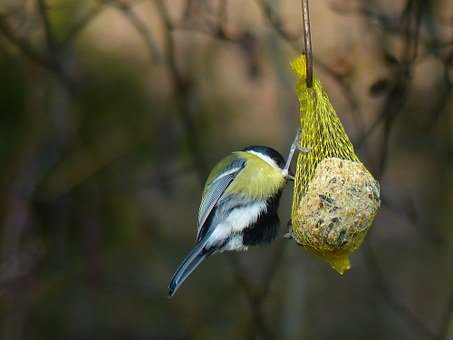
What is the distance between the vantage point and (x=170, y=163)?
4.46 meters

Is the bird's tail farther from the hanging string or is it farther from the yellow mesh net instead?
the hanging string

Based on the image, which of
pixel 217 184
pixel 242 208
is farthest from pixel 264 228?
pixel 217 184

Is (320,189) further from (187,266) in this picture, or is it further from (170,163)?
(170,163)

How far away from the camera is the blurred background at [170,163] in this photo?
11.9 ft

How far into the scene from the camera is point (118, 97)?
15.3 ft

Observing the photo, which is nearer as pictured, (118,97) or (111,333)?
(118,97)

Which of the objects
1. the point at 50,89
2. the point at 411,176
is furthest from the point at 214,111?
the point at 411,176

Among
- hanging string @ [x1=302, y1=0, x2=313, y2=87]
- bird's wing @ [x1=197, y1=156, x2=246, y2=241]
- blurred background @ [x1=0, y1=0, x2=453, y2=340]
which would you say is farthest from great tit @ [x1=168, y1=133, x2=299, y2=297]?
hanging string @ [x1=302, y1=0, x2=313, y2=87]

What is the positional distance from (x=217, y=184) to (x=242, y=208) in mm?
155

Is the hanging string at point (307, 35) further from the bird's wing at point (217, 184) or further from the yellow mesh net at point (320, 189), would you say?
the bird's wing at point (217, 184)

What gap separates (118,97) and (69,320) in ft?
4.24

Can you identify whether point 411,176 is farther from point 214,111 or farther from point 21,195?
point 21,195

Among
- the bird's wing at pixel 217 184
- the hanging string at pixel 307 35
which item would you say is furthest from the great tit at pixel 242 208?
the hanging string at pixel 307 35

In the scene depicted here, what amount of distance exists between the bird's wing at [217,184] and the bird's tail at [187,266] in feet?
0.29
